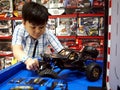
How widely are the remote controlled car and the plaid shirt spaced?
31cm

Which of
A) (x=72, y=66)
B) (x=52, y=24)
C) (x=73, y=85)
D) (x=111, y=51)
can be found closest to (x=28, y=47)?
(x=72, y=66)

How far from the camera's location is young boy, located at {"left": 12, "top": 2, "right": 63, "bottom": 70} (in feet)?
2.99

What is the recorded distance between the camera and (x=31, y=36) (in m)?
1.05

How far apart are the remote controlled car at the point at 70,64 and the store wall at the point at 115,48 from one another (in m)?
0.27

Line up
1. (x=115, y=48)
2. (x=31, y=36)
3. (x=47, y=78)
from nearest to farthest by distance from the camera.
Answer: (x=115, y=48)
(x=47, y=78)
(x=31, y=36)

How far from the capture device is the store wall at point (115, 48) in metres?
0.42

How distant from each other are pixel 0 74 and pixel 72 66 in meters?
0.27

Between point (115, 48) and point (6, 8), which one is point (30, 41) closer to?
point (115, 48)

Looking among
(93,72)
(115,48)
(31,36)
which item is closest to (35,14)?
(31,36)

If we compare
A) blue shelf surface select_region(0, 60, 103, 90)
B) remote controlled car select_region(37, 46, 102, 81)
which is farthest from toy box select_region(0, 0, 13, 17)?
remote controlled car select_region(37, 46, 102, 81)

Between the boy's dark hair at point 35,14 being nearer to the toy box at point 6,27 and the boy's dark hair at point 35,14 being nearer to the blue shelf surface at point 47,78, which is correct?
the blue shelf surface at point 47,78

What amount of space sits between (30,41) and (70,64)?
1.34 ft

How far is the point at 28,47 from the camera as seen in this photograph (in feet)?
3.69

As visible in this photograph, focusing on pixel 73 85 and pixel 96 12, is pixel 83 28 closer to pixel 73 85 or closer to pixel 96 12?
pixel 96 12
